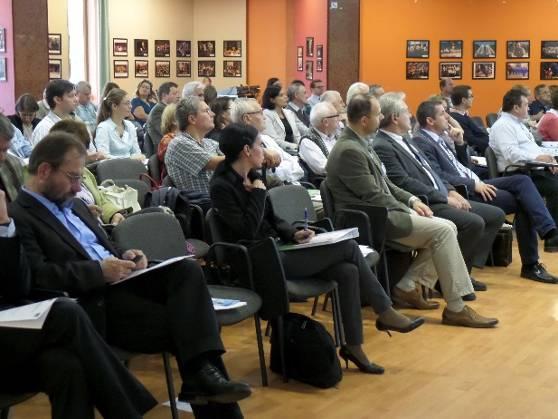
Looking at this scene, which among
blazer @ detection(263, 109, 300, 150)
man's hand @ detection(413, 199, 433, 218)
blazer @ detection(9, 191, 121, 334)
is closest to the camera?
blazer @ detection(9, 191, 121, 334)

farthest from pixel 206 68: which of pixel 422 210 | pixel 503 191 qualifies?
pixel 422 210

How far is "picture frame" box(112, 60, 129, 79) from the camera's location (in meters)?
15.9

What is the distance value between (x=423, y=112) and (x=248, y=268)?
3.01 metres

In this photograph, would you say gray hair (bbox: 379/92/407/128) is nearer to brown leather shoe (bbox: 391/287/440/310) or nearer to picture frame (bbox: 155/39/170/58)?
brown leather shoe (bbox: 391/287/440/310)

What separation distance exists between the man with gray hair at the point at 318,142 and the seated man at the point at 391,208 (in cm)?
124

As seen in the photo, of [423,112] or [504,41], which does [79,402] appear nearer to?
[423,112]

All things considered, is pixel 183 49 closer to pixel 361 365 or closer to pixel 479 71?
pixel 479 71

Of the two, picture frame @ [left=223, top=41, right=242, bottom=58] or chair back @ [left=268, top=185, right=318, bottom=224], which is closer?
chair back @ [left=268, top=185, right=318, bottom=224]

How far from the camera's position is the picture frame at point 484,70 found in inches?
→ 588

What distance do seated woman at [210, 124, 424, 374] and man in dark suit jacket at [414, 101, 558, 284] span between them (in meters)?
2.30

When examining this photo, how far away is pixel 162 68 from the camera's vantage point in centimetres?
1658

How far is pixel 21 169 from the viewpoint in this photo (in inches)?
187

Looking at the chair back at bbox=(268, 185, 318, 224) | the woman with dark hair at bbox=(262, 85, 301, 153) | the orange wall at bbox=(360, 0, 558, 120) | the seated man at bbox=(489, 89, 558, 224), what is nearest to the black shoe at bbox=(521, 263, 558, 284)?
the seated man at bbox=(489, 89, 558, 224)

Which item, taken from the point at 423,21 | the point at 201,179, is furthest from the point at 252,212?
the point at 423,21
